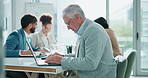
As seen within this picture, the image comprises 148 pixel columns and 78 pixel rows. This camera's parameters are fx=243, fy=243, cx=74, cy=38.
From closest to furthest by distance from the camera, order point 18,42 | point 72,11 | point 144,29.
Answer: point 72,11, point 18,42, point 144,29

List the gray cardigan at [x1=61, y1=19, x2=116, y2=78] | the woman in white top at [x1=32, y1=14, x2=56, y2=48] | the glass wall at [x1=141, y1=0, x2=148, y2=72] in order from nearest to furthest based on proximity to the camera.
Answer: the gray cardigan at [x1=61, y1=19, x2=116, y2=78]
the woman in white top at [x1=32, y1=14, x2=56, y2=48]
the glass wall at [x1=141, y1=0, x2=148, y2=72]

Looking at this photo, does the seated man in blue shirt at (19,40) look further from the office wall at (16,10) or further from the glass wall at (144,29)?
the glass wall at (144,29)

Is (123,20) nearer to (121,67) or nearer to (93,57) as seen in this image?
(121,67)

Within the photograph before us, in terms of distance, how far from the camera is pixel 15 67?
7.42 ft

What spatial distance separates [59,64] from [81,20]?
44cm

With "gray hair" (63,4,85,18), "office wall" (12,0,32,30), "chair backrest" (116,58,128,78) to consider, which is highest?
"office wall" (12,0,32,30)

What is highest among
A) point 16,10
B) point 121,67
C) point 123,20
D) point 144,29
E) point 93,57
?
point 16,10

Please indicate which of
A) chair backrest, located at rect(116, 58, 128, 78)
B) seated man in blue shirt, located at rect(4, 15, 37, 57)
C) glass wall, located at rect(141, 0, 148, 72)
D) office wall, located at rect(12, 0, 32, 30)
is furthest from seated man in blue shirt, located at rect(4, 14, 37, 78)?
glass wall, located at rect(141, 0, 148, 72)

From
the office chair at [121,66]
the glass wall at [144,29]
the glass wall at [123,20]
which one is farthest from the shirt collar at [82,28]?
the glass wall at [144,29]

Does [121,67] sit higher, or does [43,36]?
[43,36]

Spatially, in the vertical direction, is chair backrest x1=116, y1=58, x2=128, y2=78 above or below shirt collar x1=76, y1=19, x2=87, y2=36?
below

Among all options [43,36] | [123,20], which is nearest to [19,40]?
[43,36]

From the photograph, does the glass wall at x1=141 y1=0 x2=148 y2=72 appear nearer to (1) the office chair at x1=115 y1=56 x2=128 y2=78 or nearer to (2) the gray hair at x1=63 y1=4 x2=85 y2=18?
(1) the office chair at x1=115 y1=56 x2=128 y2=78

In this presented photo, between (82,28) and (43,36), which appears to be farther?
(43,36)
